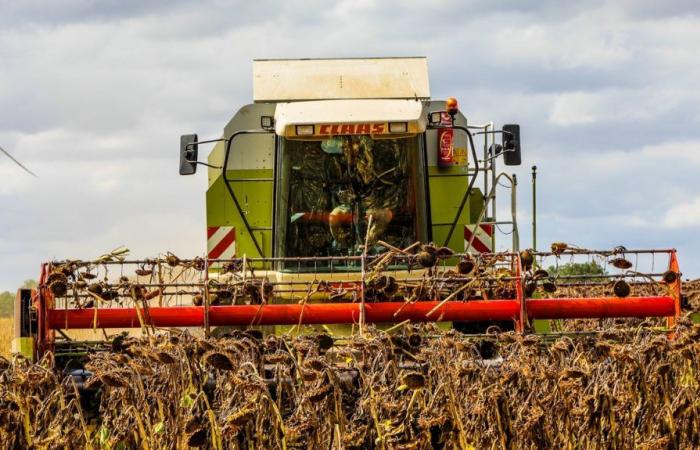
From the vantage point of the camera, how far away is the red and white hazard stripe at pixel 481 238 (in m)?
8.62

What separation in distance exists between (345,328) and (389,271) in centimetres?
50

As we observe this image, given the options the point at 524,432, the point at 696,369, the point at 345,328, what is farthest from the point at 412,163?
the point at 524,432

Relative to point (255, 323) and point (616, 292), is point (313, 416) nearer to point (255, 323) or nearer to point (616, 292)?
point (255, 323)

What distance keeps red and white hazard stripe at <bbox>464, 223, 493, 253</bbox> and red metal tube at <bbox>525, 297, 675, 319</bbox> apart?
1.96m

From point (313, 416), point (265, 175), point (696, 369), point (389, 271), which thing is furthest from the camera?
point (265, 175)

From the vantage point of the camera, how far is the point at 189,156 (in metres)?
8.41

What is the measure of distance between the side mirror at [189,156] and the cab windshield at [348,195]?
86 cm

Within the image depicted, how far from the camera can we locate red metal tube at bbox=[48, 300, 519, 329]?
6.48m

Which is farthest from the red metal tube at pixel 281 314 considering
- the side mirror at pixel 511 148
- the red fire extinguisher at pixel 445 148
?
the red fire extinguisher at pixel 445 148

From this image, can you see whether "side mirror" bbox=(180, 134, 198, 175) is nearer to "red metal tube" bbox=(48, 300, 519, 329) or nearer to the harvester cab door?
the harvester cab door

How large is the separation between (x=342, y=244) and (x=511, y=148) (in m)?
1.54

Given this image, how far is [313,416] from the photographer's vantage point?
4.58m

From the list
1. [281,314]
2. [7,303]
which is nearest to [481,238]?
[281,314]

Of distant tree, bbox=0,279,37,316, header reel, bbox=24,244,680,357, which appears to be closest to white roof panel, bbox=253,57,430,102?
header reel, bbox=24,244,680,357
